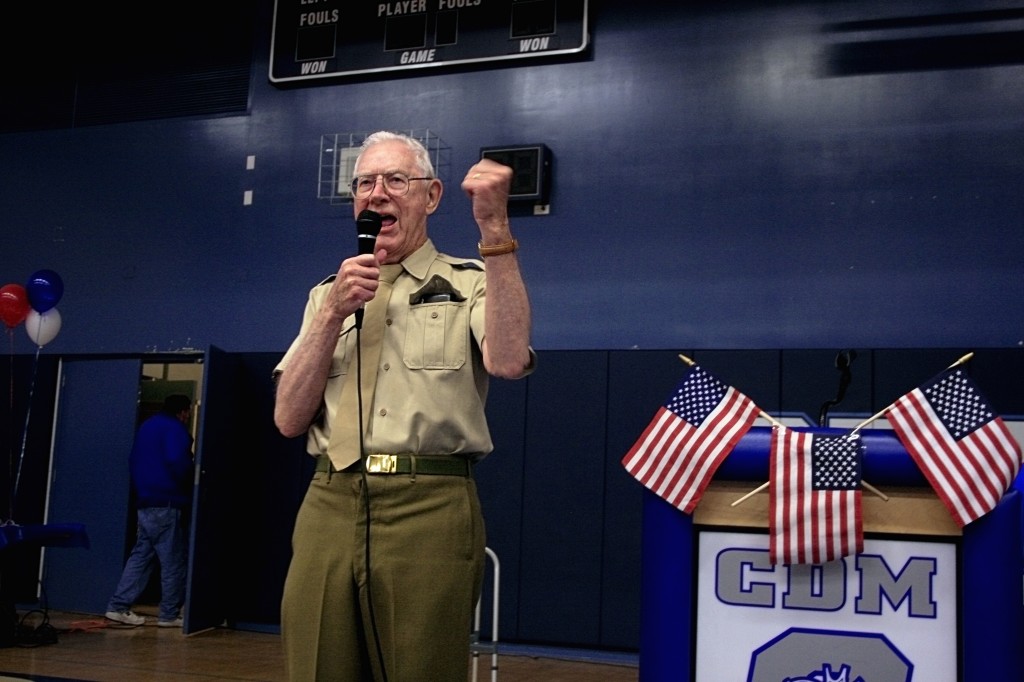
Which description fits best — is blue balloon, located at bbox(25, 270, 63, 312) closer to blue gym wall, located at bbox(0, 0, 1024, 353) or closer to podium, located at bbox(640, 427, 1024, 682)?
blue gym wall, located at bbox(0, 0, 1024, 353)

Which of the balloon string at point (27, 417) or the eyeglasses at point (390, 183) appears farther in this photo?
the balloon string at point (27, 417)

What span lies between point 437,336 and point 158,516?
5693 mm

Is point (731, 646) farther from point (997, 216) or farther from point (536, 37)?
point (536, 37)

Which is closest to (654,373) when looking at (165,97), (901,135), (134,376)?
(901,135)

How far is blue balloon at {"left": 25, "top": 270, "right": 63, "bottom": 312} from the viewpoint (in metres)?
6.98

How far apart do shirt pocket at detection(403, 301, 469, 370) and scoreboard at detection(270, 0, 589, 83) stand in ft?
16.6

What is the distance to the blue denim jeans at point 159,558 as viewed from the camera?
7.11 meters

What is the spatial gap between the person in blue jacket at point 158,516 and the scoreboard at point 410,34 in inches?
101

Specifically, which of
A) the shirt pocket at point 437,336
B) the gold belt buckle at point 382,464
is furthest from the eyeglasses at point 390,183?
the gold belt buckle at point 382,464

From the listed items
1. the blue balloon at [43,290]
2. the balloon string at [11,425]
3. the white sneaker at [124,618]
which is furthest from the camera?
the balloon string at [11,425]

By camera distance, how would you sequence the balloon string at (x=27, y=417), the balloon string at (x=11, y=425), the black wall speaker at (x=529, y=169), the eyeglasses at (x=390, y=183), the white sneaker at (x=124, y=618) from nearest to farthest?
1. the eyeglasses at (x=390, y=183)
2. the black wall speaker at (x=529, y=169)
3. the white sneaker at (x=124, y=618)
4. the balloon string at (x=27, y=417)
5. the balloon string at (x=11, y=425)

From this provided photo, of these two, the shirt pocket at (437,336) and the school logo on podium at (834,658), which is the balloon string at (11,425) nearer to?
the shirt pocket at (437,336)

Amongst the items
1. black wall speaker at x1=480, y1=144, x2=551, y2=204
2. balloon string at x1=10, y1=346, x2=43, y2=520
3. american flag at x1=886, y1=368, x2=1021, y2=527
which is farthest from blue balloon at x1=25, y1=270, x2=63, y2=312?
american flag at x1=886, y1=368, x2=1021, y2=527

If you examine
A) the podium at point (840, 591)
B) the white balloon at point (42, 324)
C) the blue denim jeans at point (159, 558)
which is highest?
the white balloon at point (42, 324)
